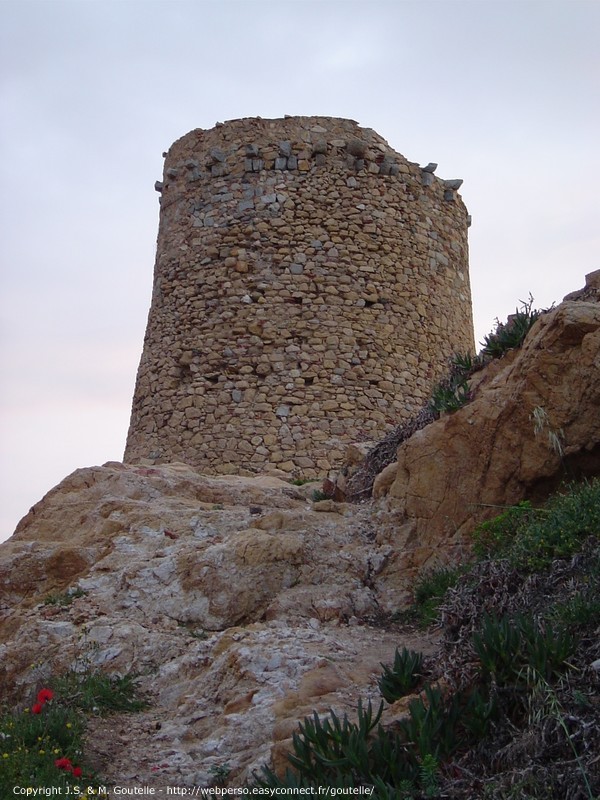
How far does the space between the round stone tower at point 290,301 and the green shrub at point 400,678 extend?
5919 mm

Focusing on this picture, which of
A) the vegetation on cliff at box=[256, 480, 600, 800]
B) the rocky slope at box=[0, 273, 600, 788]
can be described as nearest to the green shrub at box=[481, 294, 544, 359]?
the rocky slope at box=[0, 273, 600, 788]

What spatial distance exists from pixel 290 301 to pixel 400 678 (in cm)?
704

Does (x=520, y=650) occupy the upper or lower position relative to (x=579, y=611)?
lower

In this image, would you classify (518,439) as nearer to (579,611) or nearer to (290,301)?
(579,611)

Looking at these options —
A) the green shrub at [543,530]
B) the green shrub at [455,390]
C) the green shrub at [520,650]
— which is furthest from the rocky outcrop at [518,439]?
the green shrub at [520,650]

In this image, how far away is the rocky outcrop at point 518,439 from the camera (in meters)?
5.70

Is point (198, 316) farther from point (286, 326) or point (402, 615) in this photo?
point (402, 615)

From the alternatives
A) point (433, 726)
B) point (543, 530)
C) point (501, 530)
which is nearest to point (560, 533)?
point (543, 530)

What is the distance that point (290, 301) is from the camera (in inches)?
424

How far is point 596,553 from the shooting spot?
4355 millimetres

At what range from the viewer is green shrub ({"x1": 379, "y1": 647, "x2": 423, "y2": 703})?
13.5 ft

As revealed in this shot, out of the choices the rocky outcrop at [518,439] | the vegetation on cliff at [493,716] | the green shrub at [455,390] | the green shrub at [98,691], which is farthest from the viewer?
the green shrub at [455,390]

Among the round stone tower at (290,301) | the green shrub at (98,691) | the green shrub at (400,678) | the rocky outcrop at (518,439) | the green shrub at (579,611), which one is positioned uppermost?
the round stone tower at (290,301)

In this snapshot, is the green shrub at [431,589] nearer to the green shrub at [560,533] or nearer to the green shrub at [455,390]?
the green shrub at [560,533]
